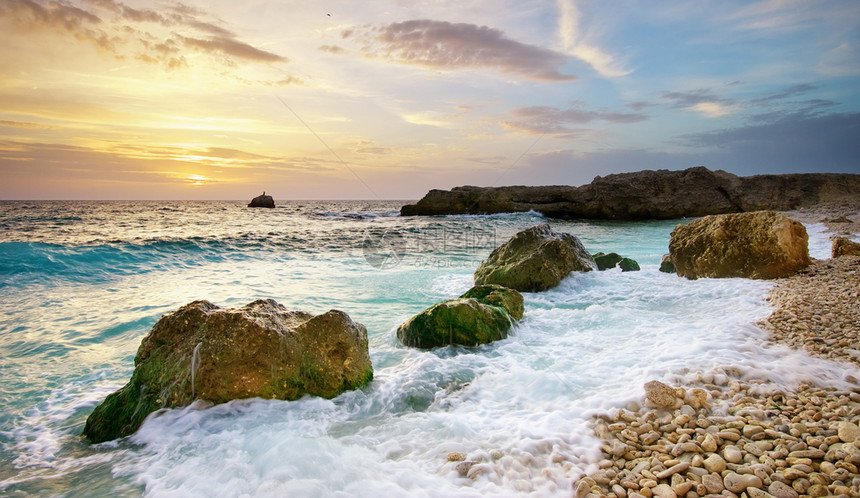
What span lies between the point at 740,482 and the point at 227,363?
13.5 ft

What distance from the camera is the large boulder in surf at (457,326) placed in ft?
18.9

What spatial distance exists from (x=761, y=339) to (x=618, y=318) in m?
1.99

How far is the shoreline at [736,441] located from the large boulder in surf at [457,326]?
2.50 meters

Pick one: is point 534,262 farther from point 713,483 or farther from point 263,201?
point 263,201

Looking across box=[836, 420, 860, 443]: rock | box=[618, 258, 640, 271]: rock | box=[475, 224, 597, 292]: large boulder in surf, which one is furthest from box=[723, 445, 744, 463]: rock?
box=[618, 258, 640, 271]: rock

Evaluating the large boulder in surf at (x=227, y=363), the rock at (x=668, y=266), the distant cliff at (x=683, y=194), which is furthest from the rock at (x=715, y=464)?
the distant cliff at (x=683, y=194)

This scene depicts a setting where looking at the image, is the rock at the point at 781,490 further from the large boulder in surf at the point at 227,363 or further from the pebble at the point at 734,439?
the large boulder in surf at the point at 227,363

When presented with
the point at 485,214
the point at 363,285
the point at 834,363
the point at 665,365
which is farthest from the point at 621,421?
the point at 485,214

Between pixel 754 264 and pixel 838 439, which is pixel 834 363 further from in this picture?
pixel 754 264

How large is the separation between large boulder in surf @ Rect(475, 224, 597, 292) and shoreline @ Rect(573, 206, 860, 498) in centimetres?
507

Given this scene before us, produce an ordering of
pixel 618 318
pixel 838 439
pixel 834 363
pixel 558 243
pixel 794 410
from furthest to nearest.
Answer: pixel 558 243, pixel 618 318, pixel 834 363, pixel 794 410, pixel 838 439

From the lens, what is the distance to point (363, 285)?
36.0 ft

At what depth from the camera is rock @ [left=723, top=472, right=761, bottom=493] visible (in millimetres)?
2385

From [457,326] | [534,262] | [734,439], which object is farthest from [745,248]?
[734,439]
